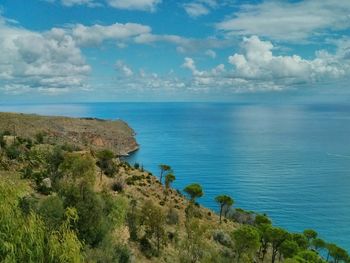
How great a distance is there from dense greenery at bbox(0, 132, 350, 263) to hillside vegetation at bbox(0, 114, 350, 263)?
4 cm

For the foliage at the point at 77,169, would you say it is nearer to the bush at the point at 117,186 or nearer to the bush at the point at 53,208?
the bush at the point at 117,186

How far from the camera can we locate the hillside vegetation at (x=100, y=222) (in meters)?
15.9

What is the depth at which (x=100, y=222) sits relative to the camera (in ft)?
112

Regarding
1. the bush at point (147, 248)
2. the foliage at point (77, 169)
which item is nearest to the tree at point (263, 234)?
the bush at point (147, 248)

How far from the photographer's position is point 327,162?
6885 inches

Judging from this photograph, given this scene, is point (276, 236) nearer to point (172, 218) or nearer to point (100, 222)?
point (172, 218)

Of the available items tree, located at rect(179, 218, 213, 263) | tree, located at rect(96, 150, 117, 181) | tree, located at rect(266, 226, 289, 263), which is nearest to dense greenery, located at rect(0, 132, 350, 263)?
tree, located at rect(266, 226, 289, 263)

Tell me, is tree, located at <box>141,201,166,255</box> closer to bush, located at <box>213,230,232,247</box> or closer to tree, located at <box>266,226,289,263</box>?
bush, located at <box>213,230,232,247</box>

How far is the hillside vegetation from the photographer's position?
A: 52.1ft

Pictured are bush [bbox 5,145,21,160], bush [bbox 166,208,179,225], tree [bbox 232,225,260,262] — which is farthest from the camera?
bush [bbox 5,145,21,160]

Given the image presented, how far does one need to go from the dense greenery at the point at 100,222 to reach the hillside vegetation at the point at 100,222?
0.04 m

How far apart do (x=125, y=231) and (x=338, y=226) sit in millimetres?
77958

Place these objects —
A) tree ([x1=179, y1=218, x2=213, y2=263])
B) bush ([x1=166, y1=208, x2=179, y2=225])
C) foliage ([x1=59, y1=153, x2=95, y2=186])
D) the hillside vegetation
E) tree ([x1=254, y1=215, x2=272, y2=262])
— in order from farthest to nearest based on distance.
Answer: tree ([x1=254, y1=215, x2=272, y2=262]) → bush ([x1=166, y1=208, x2=179, y2=225]) → foliage ([x1=59, y1=153, x2=95, y2=186]) → tree ([x1=179, y1=218, x2=213, y2=263]) → the hillside vegetation

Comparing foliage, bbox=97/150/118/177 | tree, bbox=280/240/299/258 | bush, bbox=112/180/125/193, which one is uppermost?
foliage, bbox=97/150/118/177
